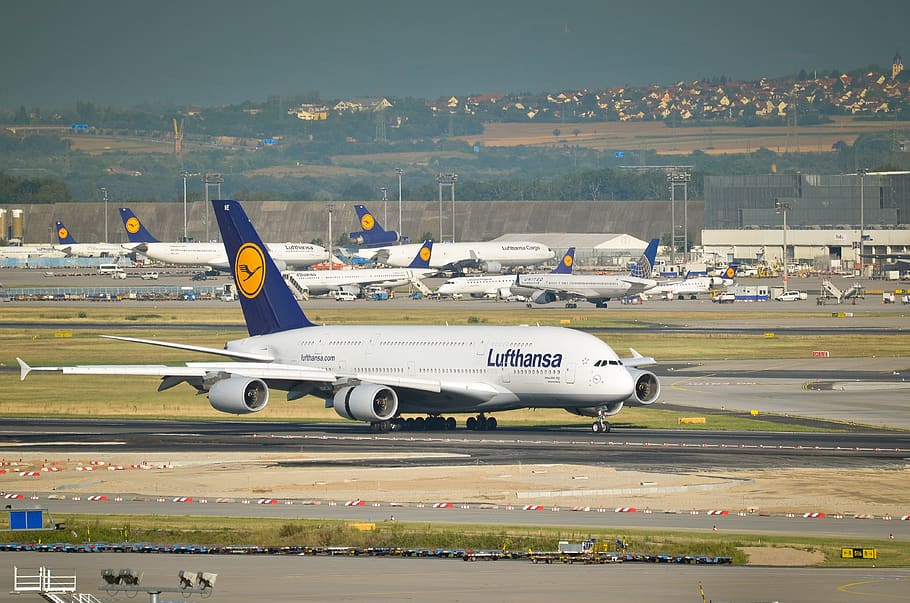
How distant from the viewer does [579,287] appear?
15725 centimetres

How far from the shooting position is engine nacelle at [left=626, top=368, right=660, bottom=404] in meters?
60.9

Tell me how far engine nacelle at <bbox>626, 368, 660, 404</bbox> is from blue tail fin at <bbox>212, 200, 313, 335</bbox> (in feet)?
55.0

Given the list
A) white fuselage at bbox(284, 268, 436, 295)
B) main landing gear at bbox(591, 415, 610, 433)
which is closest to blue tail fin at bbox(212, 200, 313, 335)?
main landing gear at bbox(591, 415, 610, 433)

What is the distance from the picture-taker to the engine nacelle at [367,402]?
197 ft

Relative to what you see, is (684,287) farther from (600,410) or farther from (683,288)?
(600,410)

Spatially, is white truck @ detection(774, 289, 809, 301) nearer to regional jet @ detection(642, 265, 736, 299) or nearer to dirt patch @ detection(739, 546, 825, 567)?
regional jet @ detection(642, 265, 736, 299)

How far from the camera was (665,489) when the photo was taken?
44.9 m

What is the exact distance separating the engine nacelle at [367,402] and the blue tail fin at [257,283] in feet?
28.6

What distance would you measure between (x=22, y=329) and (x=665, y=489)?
91113 millimetres

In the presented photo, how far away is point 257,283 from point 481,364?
13.1m

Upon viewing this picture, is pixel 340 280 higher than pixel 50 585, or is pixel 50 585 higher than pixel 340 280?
pixel 340 280

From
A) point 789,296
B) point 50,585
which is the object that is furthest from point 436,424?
point 789,296

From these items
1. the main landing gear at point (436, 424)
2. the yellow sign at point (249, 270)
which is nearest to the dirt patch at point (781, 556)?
the main landing gear at point (436, 424)

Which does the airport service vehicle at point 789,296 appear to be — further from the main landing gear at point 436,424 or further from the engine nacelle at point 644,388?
the engine nacelle at point 644,388
